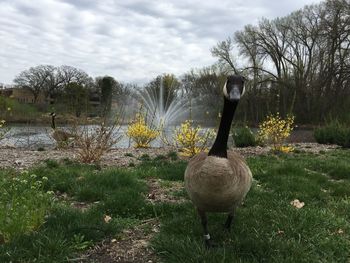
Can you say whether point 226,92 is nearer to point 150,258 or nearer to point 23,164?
point 150,258

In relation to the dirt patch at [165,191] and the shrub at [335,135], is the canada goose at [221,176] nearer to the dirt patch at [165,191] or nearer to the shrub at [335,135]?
the dirt patch at [165,191]

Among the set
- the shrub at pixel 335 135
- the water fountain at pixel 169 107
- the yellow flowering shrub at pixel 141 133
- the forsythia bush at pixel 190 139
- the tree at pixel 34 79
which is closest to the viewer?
the forsythia bush at pixel 190 139

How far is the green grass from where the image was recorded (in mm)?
4137

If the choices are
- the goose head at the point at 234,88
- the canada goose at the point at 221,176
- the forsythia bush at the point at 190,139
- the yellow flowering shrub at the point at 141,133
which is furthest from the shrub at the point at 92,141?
the goose head at the point at 234,88

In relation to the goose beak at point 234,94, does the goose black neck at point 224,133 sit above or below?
below

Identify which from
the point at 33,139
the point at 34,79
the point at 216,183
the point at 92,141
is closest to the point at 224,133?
the point at 216,183

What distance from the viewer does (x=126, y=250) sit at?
14.8 ft

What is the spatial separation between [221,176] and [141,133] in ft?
38.2

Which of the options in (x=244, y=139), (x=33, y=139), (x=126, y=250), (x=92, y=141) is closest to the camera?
(x=126, y=250)

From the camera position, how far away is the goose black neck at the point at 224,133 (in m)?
4.24

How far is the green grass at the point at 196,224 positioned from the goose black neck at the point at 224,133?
3.20 ft

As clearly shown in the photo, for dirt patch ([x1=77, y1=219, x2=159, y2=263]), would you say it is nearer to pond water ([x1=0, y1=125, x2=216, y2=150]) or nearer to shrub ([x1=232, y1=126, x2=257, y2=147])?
pond water ([x1=0, y1=125, x2=216, y2=150])

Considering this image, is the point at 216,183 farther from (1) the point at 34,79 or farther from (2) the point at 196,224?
(1) the point at 34,79

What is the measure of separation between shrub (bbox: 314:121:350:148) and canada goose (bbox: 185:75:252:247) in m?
14.8
